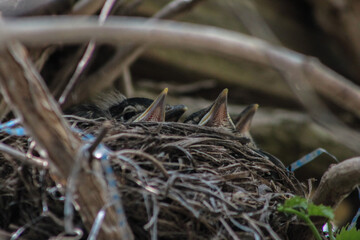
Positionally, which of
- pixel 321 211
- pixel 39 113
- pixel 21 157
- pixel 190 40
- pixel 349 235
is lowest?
pixel 349 235

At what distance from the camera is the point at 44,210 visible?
1.11 meters

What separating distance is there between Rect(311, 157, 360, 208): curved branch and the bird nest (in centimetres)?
9

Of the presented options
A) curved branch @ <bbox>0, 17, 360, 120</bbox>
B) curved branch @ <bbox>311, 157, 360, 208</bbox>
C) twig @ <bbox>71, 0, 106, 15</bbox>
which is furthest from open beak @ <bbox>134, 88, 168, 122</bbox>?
curved branch @ <bbox>0, 17, 360, 120</bbox>

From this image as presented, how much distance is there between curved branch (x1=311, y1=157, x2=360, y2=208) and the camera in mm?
1140

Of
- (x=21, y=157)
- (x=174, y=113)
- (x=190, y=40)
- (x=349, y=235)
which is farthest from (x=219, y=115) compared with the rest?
(x=190, y=40)

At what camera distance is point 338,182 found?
3.87 feet

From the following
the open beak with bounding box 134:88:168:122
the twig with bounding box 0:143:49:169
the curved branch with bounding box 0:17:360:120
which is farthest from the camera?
Answer: the open beak with bounding box 134:88:168:122

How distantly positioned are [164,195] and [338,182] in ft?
1.27

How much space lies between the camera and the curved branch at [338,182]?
1.14 metres

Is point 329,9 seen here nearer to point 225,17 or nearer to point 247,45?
point 225,17

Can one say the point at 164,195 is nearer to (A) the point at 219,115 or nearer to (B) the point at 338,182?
(B) the point at 338,182

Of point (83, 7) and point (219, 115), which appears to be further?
point (219, 115)

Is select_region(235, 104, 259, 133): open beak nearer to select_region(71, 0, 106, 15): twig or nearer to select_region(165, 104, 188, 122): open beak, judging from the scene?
select_region(165, 104, 188, 122): open beak

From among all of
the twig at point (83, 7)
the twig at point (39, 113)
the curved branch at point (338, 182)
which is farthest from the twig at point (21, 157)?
the twig at point (83, 7)
